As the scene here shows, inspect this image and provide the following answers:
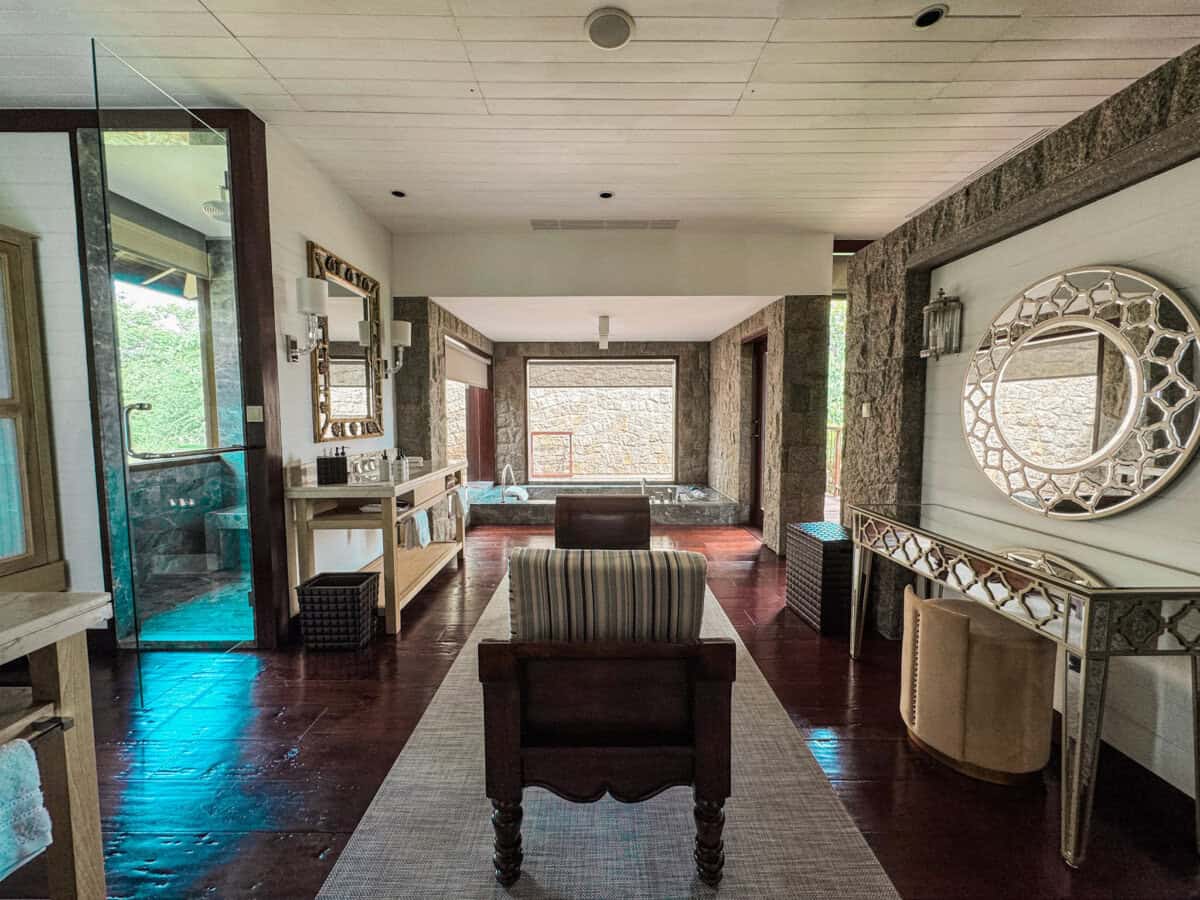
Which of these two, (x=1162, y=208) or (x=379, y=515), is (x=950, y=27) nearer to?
(x=1162, y=208)

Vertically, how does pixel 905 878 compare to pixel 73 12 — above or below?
below

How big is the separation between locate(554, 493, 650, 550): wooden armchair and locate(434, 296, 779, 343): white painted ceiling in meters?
2.28

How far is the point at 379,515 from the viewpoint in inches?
119

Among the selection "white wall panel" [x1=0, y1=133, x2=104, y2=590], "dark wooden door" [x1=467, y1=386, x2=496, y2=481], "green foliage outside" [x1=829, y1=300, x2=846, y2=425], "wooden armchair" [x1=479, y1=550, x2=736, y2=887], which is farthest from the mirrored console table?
"dark wooden door" [x1=467, y1=386, x2=496, y2=481]

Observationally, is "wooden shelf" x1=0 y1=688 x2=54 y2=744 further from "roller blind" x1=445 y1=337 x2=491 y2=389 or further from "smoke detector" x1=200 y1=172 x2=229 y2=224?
"roller blind" x1=445 y1=337 x2=491 y2=389

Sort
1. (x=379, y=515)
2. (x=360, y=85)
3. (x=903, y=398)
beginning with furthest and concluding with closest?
(x=379, y=515), (x=903, y=398), (x=360, y=85)

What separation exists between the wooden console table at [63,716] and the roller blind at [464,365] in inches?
162

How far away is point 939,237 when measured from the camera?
2.44m

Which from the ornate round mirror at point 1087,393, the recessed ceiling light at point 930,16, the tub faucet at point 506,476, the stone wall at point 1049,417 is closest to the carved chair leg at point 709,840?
the ornate round mirror at point 1087,393

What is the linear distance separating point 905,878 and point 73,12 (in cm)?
399

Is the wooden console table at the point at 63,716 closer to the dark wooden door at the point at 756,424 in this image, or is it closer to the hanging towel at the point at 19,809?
the hanging towel at the point at 19,809

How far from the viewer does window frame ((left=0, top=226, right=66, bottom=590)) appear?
2.52 metres

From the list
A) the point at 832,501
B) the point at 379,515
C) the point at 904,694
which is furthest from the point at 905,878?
the point at 832,501

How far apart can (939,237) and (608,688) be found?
255cm
